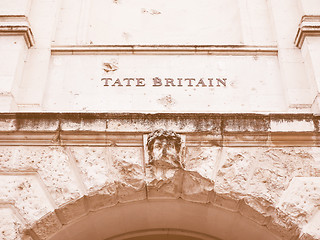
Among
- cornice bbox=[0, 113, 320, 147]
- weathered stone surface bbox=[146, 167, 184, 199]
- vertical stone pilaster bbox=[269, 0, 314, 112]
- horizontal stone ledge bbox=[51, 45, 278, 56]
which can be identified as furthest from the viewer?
horizontal stone ledge bbox=[51, 45, 278, 56]

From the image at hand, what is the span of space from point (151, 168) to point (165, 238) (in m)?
1.24

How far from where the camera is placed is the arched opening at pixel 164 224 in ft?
17.9

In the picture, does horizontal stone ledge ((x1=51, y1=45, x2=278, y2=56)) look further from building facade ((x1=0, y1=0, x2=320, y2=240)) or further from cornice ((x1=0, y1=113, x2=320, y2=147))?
cornice ((x1=0, y1=113, x2=320, y2=147))

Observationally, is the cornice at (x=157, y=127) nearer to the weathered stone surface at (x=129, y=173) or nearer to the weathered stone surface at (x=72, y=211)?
the weathered stone surface at (x=129, y=173)

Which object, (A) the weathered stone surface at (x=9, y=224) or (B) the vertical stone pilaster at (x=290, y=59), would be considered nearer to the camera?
(A) the weathered stone surface at (x=9, y=224)

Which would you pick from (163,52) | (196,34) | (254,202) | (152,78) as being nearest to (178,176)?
(254,202)

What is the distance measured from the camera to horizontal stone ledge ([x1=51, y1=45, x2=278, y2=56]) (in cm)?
654

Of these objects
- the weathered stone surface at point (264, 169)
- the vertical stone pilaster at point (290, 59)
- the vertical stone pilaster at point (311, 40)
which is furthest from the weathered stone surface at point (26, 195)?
the vertical stone pilaster at point (311, 40)

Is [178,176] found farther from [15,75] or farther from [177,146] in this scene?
[15,75]

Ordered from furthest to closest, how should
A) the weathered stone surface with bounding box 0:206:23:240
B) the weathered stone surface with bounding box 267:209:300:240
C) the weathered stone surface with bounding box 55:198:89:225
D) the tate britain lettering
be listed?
the tate britain lettering, the weathered stone surface with bounding box 55:198:89:225, the weathered stone surface with bounding box 267:209:300:240, the weathered stone surface with bounding box 0:206:23:240

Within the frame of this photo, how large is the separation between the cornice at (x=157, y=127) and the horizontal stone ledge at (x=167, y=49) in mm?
1358

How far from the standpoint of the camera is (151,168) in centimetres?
525

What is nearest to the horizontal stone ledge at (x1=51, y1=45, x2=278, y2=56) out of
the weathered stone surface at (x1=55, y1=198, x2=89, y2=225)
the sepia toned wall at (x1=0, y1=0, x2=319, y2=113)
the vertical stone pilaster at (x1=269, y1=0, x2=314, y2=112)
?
the sepia toned wall at (x1=0, y1=0, x2=319, y2=113)

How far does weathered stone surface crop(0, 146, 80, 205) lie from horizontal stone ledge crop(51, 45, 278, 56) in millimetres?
1685
